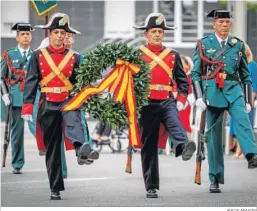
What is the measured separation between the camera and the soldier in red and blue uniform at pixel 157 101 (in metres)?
14.9

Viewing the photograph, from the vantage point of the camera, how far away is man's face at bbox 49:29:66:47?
1480cm

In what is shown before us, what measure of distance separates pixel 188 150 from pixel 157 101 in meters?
0.75

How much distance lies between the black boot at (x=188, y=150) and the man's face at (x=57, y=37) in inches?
70.8

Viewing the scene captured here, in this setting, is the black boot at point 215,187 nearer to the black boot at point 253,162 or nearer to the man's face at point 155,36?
the black boot at point 253,162

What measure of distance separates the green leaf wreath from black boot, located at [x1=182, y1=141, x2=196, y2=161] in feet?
2.08

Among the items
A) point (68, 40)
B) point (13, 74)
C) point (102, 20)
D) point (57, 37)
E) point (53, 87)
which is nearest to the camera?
point (53, 87)

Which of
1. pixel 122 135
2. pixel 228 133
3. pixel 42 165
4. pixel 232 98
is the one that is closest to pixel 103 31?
pixel 122 135

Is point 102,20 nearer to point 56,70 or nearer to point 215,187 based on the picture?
point 215,187

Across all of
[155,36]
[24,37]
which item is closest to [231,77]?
[155,36]

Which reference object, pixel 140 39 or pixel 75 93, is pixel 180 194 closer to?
pixel 75 93

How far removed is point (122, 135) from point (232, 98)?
10517 mm

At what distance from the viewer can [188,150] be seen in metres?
14.6

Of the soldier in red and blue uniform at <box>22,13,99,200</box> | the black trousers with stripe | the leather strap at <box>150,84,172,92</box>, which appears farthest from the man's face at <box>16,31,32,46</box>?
the leather strap at <box>150,84,172,92</box>

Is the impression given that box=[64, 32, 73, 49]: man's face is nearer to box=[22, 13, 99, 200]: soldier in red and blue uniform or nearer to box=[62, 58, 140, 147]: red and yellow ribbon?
box=[22, 13, 99, 200]: soldier in red and blue uniform
